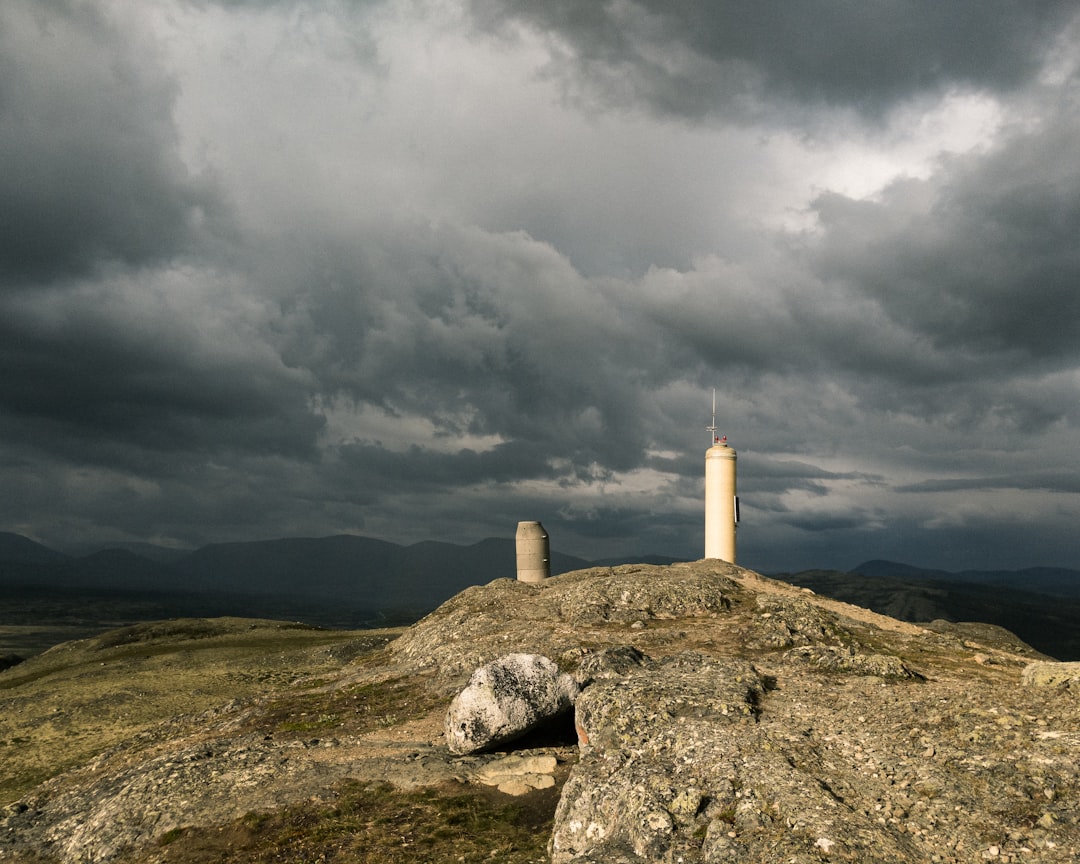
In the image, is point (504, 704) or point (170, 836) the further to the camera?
point (504, 704)

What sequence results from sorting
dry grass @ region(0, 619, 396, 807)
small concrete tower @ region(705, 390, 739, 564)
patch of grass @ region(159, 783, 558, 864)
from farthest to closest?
small concrete tower @ region(705, 390, 739, 564) < dry grass @ region(0, 619, 396, 807) < patch of grass @ region(159, 783, 558, 864)

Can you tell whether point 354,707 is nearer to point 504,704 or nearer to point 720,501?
point 504,704

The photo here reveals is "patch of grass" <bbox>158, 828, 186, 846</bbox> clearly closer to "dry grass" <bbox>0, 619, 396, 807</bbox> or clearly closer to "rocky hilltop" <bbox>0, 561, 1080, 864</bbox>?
"rocky hilltop" <bbox>0, 561, 1080, 864</bbox>

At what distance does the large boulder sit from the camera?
26672mm

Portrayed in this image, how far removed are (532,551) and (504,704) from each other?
4158 centimetres

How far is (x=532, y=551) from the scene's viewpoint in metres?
68.5

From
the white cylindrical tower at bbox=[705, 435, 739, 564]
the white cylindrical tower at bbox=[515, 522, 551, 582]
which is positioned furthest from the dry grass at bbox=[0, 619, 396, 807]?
the white cylindrical tower at bbox=[705, 435, 739, 564]

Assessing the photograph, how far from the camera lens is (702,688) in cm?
2483

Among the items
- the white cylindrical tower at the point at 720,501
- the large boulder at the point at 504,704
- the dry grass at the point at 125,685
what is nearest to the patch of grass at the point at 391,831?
the large boulder at the point at 504,704

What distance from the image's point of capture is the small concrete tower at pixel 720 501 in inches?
2496

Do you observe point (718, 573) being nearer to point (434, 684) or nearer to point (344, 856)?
point (434, 684)

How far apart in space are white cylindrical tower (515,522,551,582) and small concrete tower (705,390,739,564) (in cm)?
1577

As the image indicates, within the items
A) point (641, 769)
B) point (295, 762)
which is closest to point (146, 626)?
point (295, 762)

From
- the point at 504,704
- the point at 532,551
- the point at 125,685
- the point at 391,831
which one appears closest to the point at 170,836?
the point at 391,831
